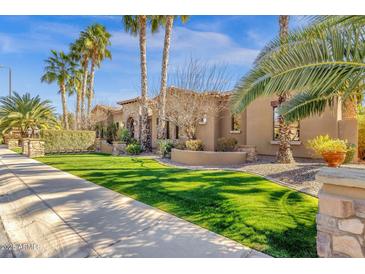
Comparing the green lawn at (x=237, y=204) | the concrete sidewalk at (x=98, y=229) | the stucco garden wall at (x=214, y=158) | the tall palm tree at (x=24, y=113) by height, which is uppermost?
the tall palm tree at (x=24, y=113)

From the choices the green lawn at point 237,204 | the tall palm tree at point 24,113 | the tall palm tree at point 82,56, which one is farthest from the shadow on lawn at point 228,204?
the tall palm tree at point 24,113

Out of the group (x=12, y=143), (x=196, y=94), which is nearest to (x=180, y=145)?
(x=196, y=94)

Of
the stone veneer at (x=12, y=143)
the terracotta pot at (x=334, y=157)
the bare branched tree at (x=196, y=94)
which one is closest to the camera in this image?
the terracotta pot at (x=334, y=157)

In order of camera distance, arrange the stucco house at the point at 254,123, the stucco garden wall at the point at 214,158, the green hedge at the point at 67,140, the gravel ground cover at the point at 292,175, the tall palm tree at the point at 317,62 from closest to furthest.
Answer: the tall palm tree at the point at 317,62 → the gravel ground cover at the point at 292,175 → the stucco house at the point at 254,123 → the stucco garden wall at the point at 214,158 → the green hedge at the point at 67,140

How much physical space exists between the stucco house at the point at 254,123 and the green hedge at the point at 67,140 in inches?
257

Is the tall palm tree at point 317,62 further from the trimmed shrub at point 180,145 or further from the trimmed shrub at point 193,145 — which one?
the trimmed shrub at point 180,145

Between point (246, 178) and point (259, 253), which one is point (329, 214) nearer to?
point (259, 253)

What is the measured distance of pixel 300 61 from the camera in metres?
4.49

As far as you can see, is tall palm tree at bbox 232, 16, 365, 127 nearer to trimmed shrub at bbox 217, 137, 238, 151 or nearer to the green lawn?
the green lawn

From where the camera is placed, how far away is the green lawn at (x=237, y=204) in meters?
4.36

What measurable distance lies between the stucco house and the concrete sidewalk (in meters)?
9.13

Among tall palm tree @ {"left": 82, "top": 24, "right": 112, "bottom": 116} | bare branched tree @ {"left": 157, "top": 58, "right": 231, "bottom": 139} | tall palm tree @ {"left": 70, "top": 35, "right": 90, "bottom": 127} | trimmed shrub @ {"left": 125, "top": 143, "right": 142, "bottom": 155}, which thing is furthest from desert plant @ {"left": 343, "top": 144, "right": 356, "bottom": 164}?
tall palm tree @ {"left": 70, "top": 35, "right": 90, "bottom": 127}

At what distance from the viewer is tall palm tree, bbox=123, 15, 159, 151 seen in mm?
19359

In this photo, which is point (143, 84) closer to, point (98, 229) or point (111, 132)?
point (111, 132)
